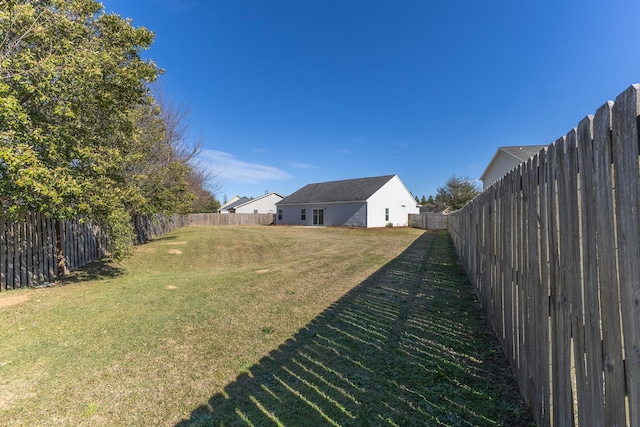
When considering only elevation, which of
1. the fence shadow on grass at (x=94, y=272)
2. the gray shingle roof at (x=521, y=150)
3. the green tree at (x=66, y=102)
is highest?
the gray shingle roof at (x=521, y=150)

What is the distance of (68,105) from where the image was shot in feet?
21.8

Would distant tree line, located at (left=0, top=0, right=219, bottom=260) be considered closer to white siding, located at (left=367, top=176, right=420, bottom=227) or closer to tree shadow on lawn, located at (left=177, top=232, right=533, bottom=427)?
tree shadow on lawn, located at (left=177, top=232, right=533, bottom=427)

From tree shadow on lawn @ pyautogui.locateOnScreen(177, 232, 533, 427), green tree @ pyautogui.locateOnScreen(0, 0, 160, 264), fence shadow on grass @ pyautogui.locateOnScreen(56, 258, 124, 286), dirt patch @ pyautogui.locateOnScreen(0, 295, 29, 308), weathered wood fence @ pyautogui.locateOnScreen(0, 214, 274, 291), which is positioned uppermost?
green tree @ pyautogui.locateOnScreen(0, 0, 160, 264)

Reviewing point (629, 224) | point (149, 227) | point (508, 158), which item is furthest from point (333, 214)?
point (629, 224)

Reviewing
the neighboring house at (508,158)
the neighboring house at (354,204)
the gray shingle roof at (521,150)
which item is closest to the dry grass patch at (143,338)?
Answer: the neighboring house at (508,158)

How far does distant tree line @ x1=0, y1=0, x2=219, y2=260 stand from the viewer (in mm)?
5996

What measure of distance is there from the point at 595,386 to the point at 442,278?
6340 millimetres

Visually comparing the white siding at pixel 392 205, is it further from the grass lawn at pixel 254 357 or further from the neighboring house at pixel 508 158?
the grass lawn at pixel 254 357

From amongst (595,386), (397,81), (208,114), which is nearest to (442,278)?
(595,386)

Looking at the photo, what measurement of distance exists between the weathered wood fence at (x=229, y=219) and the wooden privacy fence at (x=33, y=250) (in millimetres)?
28674

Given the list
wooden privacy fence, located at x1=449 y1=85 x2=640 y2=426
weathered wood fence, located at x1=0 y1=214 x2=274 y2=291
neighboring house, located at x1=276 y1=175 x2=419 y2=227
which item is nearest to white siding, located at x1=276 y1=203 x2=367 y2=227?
neighboring house, located at x1=276 y1=175 x2=419 y2=227

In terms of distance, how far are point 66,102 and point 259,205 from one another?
4178cm

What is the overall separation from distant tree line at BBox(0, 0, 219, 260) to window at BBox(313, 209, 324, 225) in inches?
906

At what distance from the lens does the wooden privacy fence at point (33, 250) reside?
23.4 feet
